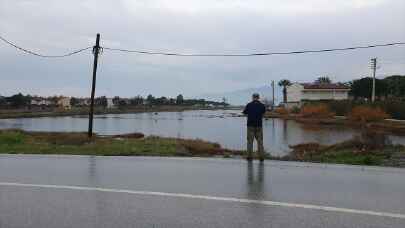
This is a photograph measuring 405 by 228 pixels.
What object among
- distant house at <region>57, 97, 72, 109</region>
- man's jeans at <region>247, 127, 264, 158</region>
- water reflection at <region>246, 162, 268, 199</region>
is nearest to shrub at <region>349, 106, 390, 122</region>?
man's jeans at <region>247, 127, 264, 158</region>

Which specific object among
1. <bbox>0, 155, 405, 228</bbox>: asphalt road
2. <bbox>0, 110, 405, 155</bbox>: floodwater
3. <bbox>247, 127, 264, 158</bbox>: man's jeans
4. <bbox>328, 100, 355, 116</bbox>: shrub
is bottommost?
<bbox>0, 110, 405, 155</bbox>: floodwater

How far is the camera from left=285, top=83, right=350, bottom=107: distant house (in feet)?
444

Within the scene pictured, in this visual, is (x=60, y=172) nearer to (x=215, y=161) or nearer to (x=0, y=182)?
(x=0, y=182)

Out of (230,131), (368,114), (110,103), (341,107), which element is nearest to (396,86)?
(341,107)

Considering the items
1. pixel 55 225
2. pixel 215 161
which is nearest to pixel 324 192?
pixel 55 225

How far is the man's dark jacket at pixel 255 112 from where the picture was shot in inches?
534

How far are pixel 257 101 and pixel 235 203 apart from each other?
666 centimetres

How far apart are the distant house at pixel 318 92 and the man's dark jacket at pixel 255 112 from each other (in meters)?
121

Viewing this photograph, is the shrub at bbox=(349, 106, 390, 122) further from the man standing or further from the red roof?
the man standing

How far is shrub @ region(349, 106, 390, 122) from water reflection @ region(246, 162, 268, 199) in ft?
235

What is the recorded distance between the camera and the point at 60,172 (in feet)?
35.3

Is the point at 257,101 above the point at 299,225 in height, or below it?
above

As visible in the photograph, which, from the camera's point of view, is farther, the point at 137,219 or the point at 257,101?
the point at 257,101

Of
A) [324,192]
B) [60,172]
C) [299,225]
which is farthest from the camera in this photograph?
[60,172]
